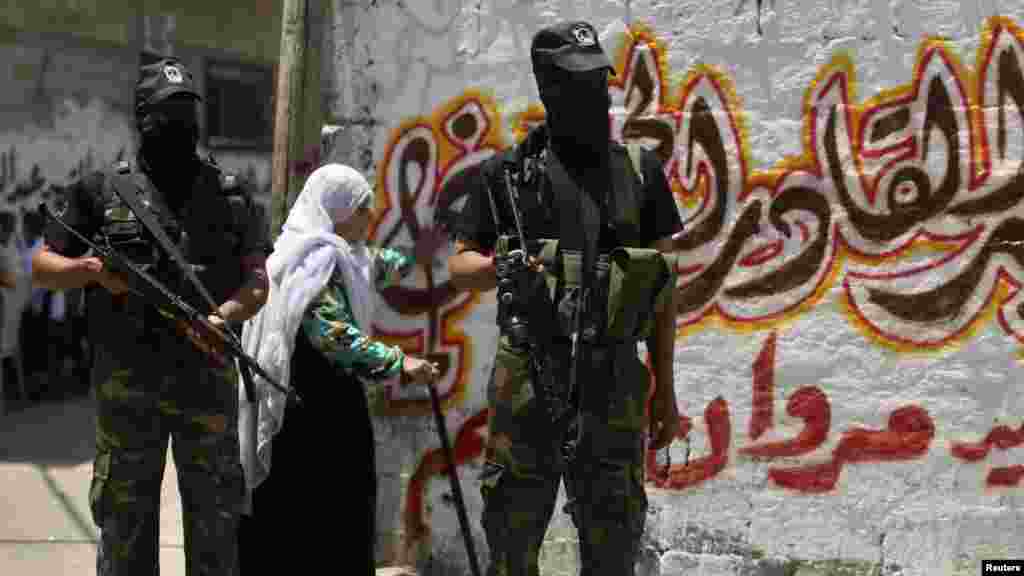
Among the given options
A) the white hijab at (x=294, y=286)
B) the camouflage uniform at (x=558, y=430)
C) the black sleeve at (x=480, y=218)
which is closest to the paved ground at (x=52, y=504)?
the white hijab at (x=294, y=286)

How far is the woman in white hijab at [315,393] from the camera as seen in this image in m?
4.23

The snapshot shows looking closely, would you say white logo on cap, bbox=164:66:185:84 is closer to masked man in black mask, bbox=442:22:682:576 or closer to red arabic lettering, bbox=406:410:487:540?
masked man in black mask, bbox=442:22:682:576

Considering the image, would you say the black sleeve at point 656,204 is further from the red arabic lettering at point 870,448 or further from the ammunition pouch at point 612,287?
the red arabic lettering at point 870,448

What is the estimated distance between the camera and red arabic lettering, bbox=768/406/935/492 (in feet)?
15.3

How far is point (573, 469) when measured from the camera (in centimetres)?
353

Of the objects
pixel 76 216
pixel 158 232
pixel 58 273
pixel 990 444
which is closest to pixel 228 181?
pixel 158 232

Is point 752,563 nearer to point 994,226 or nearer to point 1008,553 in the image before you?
point 1008,553

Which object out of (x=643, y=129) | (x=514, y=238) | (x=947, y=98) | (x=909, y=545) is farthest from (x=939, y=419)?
(x=514, y=238)

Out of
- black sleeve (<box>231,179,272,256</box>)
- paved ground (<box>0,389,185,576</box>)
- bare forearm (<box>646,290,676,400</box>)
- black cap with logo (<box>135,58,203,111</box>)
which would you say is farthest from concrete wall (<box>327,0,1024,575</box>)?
paved ground (<box>0,389,185,576</box>)

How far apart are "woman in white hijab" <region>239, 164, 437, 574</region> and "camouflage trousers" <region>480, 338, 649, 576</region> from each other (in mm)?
732

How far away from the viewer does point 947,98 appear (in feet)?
15.1

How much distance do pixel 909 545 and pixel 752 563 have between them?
0.53 m

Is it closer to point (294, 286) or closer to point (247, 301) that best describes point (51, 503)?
point (294, 286)

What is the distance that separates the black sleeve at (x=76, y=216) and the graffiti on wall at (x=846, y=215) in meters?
1.56
